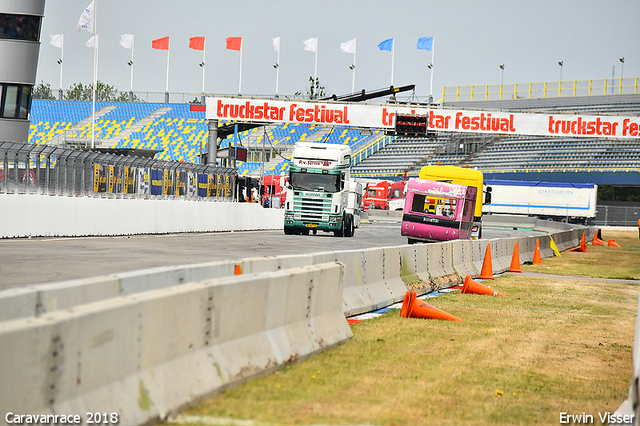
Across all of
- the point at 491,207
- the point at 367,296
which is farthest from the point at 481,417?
the point at 491,207

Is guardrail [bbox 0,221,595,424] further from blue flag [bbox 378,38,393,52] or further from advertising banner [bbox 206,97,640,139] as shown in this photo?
blue flag [bbox 378,38,393,52]

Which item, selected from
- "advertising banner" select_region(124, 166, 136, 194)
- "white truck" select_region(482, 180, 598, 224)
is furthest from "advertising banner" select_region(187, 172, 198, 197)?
"white truck" select_region(482, 180, 598, 224)

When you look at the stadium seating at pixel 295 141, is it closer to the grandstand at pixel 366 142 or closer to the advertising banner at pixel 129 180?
the grandstand at pixel 366 142

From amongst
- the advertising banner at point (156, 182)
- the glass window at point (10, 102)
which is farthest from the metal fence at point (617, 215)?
the glass window at point (10, 102)

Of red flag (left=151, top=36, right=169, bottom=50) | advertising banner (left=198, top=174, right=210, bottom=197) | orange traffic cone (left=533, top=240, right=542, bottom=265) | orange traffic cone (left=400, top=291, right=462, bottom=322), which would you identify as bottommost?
orange traffic cone (left=533, top=240, right=542, bottom=265)

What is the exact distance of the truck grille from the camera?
32719mm

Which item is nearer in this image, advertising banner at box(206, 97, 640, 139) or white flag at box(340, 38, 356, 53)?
advertising banner at box(206, 97, 640, 139)

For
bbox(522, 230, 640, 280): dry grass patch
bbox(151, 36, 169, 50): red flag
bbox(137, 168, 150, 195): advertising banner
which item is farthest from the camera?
bbox(151, 36, 169, 50): red flag

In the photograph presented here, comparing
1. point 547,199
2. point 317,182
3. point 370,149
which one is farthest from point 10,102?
point 370,149

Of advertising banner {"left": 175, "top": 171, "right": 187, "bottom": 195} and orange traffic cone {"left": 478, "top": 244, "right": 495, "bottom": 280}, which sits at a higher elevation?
advertising banner {"left": 175, "top": 171, "right": 187, "bottom": 195}

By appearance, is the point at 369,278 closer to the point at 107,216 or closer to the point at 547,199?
the point at 107,216

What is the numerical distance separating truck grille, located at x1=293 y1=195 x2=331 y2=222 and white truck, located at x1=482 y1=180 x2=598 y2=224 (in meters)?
38.6

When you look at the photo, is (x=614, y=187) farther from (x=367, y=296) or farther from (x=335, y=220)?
(x=367, y=296)

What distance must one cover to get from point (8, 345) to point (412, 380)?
4.04m
